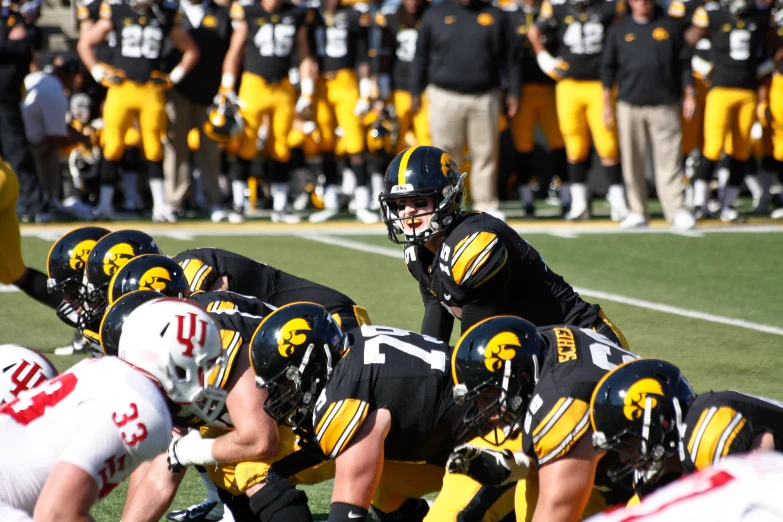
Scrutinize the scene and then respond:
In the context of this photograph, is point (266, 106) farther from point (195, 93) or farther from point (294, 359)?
point (294, 359)

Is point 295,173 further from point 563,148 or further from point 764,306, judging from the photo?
point 764,306

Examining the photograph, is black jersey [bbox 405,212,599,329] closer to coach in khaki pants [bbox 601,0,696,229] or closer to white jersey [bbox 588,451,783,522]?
white jersey [bbox 588,451,783,522]

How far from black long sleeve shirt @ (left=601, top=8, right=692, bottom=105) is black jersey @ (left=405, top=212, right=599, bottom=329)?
6.39 meters

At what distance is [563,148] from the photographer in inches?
476

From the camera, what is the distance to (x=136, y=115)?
37.6ft

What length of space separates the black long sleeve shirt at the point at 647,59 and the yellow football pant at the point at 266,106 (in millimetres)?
3141

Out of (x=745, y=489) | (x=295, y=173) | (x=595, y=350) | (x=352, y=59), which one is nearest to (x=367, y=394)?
(x=595, y=350)

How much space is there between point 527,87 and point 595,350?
8.55m

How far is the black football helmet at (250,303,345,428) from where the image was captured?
152 inches

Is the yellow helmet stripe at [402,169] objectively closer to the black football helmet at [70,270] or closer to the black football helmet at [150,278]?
the black football helmet at [150,278]

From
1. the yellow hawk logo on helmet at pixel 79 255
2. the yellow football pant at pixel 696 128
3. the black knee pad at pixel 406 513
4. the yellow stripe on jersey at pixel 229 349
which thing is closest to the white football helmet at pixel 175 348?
the yellow stripe on jersey at pixel 229 349

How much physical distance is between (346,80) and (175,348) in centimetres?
934

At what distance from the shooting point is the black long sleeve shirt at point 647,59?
10867 millimetres

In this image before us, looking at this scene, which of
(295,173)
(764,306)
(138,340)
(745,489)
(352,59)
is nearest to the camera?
(745,489)
